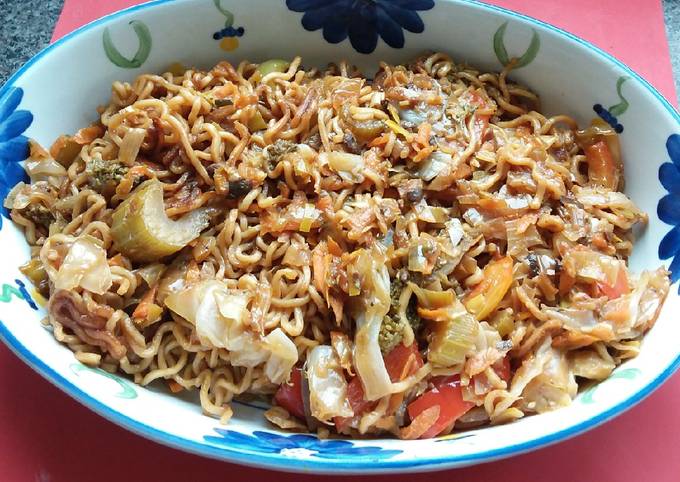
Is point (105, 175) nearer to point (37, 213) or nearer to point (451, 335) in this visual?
point (37, 213)

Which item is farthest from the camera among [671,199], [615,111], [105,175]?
[615,111]

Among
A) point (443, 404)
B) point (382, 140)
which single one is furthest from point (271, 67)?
point (443, 404)

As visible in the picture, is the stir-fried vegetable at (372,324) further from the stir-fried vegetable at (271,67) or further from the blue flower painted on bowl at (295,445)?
the stir-fried vegetable at (271,67)

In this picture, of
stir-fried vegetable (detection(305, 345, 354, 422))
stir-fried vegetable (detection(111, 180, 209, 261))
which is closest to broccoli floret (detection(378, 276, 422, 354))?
stir-fried vegetable (detection(305, 345, 354, 422))

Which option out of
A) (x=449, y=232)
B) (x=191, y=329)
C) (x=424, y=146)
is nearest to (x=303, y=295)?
(x=191, y=329)

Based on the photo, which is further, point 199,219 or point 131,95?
point 131,95

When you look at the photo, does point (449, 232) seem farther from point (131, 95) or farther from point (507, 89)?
point (131, 95)
